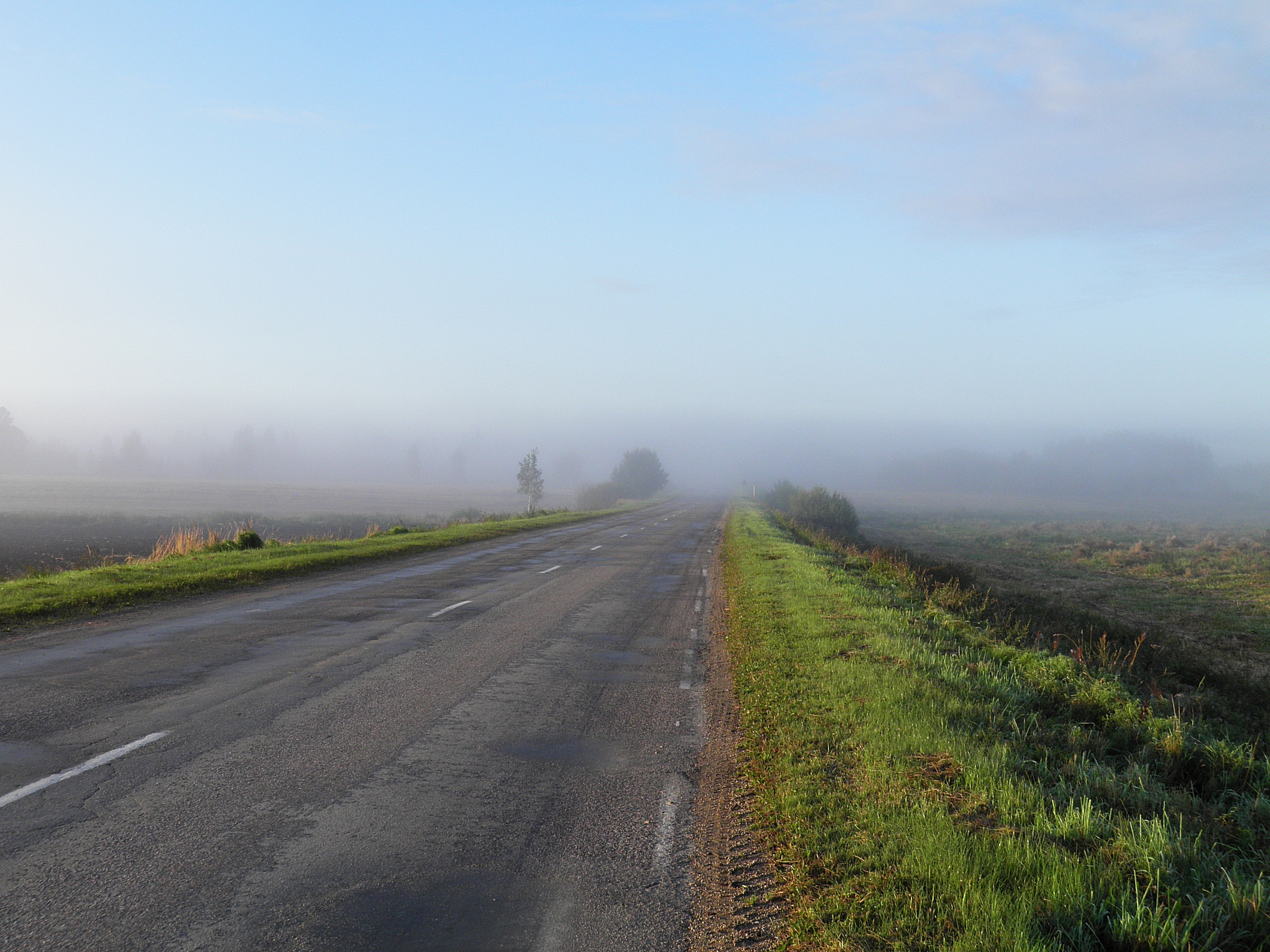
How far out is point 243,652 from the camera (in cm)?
966

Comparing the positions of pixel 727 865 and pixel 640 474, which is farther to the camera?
pixel 640 474

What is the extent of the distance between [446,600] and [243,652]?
5.01 meters

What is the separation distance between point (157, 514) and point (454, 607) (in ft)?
199

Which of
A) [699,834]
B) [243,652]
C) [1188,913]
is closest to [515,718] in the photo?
[699,834]

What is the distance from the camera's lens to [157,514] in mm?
61500

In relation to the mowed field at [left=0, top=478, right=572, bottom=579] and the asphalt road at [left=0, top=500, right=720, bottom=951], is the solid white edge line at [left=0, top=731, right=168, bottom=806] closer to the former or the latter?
the asphalt road at [left=0, top=500, right=720, bottom=951]

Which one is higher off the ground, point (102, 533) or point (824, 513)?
point (102, 533)

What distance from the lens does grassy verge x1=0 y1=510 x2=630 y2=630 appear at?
41.3 feet

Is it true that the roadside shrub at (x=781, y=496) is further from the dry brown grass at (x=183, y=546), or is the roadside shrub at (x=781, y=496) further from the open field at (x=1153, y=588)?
the dry brown grass at (x=183, y=546)

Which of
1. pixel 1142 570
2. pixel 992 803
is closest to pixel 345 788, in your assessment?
pixel 992 803

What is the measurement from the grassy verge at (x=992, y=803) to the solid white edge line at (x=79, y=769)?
5.10 metres

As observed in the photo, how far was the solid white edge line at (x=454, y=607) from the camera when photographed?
12812mm

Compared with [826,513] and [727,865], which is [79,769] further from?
[826,513]

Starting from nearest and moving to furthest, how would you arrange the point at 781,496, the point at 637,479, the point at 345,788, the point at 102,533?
the point at 345,788
the point at 102,533
the point at 781,496
the point at 637,479
